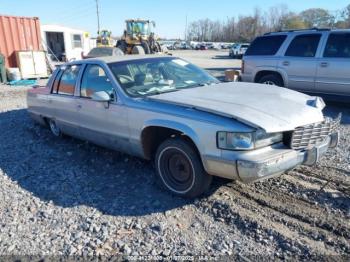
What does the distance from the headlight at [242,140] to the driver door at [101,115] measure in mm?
1508

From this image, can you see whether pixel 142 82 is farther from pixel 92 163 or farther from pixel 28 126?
pixel 28 126

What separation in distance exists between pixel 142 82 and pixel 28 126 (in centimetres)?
415

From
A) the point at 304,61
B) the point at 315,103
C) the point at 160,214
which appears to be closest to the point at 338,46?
the point at 304,61

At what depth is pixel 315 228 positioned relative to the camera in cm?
322

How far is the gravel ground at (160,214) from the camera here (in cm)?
305

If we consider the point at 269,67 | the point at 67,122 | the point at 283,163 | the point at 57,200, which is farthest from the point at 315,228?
the point at 269,67

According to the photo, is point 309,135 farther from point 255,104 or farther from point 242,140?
point 242,140

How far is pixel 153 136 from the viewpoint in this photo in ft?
13.9

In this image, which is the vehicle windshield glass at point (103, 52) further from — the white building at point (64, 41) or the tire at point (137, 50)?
the white building at point (64, 41)

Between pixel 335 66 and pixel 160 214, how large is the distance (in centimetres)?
613

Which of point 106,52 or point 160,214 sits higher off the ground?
point 106,52

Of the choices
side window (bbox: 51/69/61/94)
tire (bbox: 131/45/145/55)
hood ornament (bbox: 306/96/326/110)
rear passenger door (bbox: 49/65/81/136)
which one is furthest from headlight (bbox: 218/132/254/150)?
tire (bbox: 131/45/145/55)

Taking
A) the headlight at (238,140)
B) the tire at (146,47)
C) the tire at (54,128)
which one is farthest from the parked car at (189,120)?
the tire at (146,47)

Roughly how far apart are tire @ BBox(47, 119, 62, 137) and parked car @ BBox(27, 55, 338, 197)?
68cm
